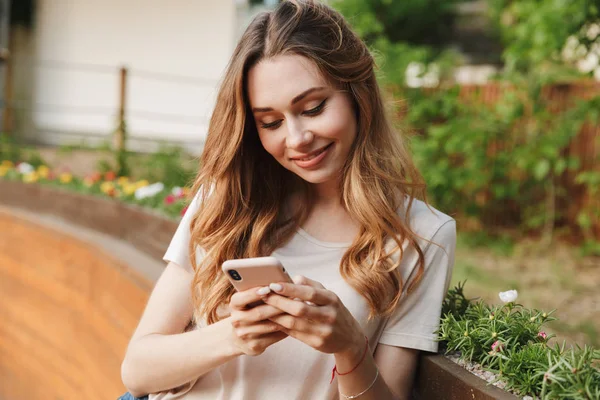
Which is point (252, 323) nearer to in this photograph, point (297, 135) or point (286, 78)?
point (297, 135)

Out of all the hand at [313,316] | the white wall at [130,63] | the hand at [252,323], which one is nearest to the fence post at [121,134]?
the white wall at [130,63]

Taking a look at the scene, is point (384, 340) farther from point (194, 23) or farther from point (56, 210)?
point (194, 23)

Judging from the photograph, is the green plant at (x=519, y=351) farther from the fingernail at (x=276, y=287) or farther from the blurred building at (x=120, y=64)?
the blurred building at (x=120, y=64)

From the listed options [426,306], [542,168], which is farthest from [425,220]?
[542,168]

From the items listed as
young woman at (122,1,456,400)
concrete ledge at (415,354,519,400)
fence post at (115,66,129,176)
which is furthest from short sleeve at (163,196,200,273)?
fence post at (115,66,129,176)

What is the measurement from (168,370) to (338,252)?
0.51 metres

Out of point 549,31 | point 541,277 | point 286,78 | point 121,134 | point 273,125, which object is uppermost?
point 549,31

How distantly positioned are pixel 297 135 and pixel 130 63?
7913mm

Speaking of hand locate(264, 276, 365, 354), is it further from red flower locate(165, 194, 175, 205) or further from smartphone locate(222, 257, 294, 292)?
red flower locate(165, 194, 175, 205)

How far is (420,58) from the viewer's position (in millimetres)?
7539

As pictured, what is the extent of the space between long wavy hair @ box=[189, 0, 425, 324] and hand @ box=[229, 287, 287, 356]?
265 mm

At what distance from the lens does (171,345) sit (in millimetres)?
1707

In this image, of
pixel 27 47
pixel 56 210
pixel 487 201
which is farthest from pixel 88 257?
pixel 27 47

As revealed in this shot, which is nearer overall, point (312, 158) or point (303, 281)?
point (303, 281)
